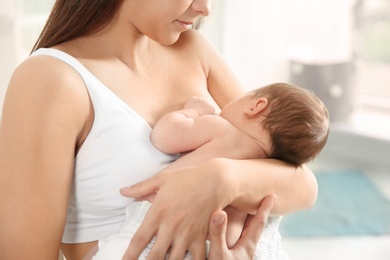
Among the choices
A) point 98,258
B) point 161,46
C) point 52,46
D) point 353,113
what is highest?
point 52,46

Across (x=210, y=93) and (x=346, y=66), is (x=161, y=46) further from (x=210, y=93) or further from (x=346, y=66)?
(x=346, y=66)

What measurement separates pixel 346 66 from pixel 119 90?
10.1 feet

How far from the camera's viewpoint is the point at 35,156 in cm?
121

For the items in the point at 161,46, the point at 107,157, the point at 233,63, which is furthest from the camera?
the point at 233,63

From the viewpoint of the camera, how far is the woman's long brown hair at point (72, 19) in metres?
1.39

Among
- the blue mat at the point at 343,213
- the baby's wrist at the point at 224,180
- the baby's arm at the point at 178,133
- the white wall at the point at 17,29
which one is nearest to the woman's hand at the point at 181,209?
the baby's wrist at the point at 224,180

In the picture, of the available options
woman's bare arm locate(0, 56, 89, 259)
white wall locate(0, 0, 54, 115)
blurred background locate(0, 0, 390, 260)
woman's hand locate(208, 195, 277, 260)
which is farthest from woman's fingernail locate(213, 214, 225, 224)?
blurred background locate(0, 0, 390, 260)

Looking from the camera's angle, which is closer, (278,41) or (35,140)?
(35,140)

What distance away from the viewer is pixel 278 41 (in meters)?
4.29

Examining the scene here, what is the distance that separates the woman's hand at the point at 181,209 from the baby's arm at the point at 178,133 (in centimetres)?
11

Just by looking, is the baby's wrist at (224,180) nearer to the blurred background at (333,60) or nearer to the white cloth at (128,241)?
the white cloth at (128,241)

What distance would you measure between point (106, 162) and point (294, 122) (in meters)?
0.43

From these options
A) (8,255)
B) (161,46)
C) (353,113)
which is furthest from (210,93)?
(353,113)

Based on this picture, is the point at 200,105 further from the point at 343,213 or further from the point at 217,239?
the point at 343,213
